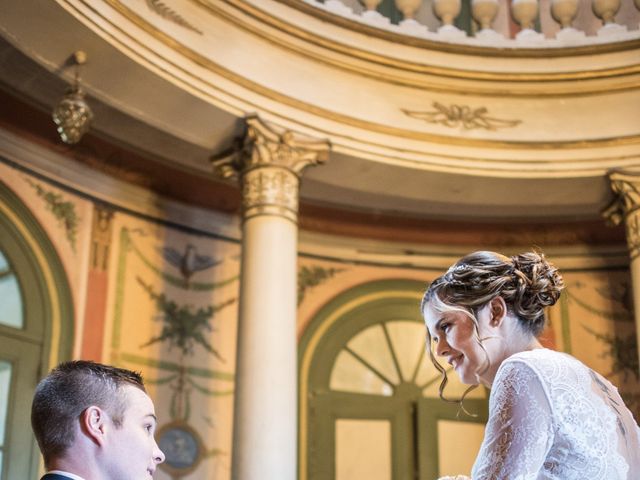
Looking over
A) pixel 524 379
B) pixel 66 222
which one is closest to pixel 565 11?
pixel 66 222

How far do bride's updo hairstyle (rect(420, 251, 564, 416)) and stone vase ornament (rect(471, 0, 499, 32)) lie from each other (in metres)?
5.59

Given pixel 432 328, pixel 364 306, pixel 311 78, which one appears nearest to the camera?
pixel 432 328

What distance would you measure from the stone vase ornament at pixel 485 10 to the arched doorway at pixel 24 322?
3.83 m

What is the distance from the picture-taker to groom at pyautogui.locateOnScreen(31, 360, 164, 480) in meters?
2.18

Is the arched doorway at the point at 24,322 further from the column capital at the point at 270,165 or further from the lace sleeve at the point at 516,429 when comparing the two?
the lace sleeve at the point at 516,429

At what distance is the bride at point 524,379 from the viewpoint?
218cm

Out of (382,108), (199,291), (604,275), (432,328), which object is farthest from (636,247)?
(432,328)

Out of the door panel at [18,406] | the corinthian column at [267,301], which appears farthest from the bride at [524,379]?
the door panel at [18,406]

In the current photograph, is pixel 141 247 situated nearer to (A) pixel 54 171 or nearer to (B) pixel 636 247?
(A) pixel 54 171

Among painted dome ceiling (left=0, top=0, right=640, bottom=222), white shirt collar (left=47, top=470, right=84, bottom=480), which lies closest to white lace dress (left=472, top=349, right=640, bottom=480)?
white shirt collar (left=47, top=470, right=84, bottom=480)

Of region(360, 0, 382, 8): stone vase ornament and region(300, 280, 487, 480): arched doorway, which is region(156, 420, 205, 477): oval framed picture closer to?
region(300, 280, 487, 480): arched doorway

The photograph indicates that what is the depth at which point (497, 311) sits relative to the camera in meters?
2.45

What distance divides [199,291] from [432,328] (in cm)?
539

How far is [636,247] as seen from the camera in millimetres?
7312
